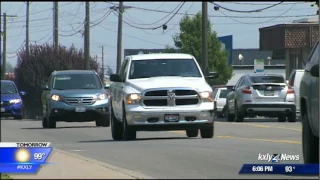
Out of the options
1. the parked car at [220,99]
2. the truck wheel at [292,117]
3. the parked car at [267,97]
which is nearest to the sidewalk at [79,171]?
the parked car at [267,97]

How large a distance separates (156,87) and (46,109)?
8.49m

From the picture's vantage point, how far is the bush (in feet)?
195

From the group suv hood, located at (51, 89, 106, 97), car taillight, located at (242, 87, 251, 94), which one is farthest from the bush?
suv hood, located at (51, 89, 106, 97)

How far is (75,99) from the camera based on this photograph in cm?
2431

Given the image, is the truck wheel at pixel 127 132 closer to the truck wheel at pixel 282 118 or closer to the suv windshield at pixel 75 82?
the suv windshield at pixel 75 82

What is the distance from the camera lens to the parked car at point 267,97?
27469mm

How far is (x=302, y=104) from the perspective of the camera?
1228cm

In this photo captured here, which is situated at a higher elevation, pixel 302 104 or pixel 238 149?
pixel 302 104

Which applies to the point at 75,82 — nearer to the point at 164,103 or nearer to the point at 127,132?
the point at 127,132

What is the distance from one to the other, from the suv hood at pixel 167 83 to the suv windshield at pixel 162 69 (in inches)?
10.7

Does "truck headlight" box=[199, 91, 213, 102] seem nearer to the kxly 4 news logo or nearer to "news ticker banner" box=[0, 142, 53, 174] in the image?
the kxly 4 news logo

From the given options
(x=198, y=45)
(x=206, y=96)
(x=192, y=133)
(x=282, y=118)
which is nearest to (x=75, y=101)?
(x=192, y=133)

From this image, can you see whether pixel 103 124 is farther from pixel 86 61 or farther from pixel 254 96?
pixel 86 61

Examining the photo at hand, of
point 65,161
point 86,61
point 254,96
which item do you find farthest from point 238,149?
point 86,61
